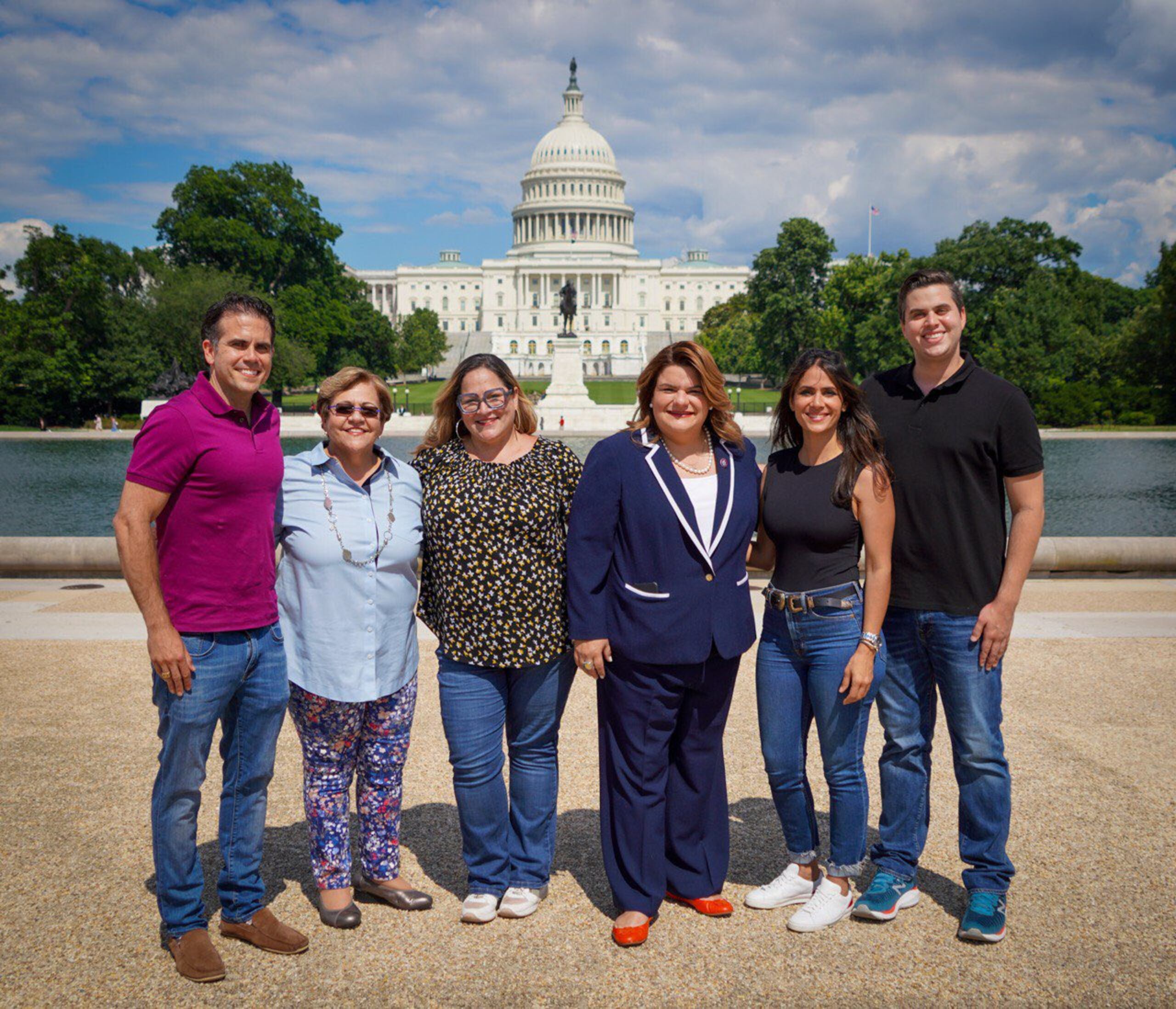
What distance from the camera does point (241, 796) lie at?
3.70 meters

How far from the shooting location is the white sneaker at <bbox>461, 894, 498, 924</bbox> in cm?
387

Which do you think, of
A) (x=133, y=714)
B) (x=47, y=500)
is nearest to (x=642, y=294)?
(x=47, y=500)

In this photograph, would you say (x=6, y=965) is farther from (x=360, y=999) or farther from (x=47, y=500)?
(x=47, y=500)

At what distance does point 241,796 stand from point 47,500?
19752 mm

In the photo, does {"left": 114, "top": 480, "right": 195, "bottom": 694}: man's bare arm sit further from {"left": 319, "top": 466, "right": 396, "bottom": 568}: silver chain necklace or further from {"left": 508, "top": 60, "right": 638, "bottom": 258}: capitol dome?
{"left": 508, "top": 60, "right": 638, "bottom": 258}: capitol dome

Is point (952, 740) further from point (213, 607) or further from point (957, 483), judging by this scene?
point (213, 607)

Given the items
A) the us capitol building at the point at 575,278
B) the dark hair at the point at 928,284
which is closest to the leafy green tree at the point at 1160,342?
the dark hair at the point at 928,284

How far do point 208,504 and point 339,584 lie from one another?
1.86ft

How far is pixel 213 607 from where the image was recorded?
11.3ft

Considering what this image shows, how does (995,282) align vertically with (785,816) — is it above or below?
above

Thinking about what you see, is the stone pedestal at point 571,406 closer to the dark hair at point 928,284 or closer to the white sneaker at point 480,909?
the dark hair at point 928,284

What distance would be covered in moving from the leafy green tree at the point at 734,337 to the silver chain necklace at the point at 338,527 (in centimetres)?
5945

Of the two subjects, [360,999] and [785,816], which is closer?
[360,999]

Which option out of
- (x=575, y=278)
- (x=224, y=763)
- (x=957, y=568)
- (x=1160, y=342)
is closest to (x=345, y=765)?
(x=224, y=763)
